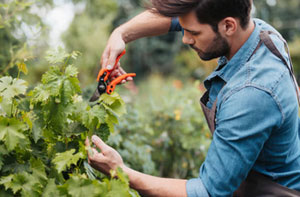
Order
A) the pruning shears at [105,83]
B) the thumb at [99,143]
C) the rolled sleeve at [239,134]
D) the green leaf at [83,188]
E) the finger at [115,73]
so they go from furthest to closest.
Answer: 1. the finger at [115,73]
2. the pruning shears at [105,83]
3. the thumb at [99,143]
4. the rolled sleeve at [239,134]
5. the green leaf at [83,188]

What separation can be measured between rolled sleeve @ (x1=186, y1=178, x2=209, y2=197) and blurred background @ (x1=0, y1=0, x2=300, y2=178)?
2.68ft

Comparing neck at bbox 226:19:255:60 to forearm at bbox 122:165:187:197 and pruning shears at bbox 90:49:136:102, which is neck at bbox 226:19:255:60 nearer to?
pruning shears at bbox 90:49:136:102

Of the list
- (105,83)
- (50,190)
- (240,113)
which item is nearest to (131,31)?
(105,83)

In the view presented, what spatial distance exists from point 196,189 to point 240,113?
0.43 m

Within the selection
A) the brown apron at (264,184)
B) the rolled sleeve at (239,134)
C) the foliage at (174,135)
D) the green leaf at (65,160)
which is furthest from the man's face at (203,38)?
the foliage at (174,135)

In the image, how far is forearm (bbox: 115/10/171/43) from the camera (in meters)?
2.14

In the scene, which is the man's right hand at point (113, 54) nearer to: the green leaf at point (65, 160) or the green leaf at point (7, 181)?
the green leaf at point (65, 160)

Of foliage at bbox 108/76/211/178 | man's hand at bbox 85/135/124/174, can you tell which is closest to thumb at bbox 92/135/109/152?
man's hand at bbox 85/135/124/174

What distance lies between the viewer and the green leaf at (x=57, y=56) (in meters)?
1.42

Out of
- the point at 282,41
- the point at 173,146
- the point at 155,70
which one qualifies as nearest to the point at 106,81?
the point at 282,41

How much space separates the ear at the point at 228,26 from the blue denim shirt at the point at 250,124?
0.11 metres

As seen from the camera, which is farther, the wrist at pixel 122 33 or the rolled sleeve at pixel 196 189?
the wrist at pixel 122 33

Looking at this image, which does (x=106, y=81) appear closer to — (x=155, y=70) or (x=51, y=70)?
(x=51, y=70)

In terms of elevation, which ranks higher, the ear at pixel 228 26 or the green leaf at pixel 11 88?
the ear at pixel 228 26
